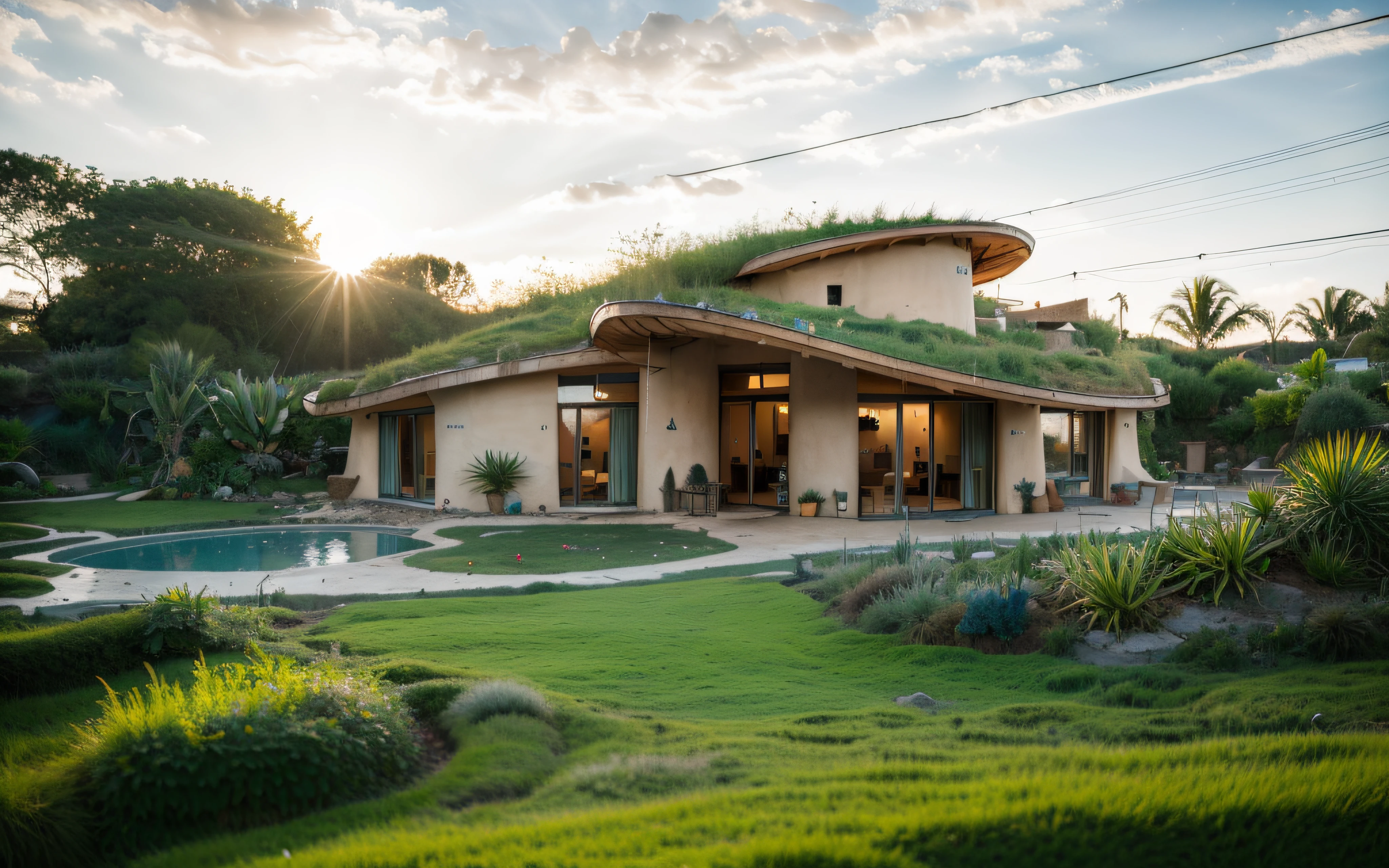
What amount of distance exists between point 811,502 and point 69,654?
13.9m

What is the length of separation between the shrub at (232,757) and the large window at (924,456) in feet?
48.0

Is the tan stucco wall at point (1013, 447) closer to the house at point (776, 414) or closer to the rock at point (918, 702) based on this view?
the house at point (776, 414)

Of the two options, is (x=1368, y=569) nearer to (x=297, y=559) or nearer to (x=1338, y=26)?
(x=1338, y=26)

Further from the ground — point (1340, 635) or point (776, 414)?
point (776, 414)

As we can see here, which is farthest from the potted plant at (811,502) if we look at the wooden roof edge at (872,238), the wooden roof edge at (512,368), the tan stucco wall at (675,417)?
the wooden roof edge at (872,238)

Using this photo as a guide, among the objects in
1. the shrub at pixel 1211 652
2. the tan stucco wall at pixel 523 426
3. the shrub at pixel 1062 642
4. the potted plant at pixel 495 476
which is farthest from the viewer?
the tan stucco wall at pixel 523 426

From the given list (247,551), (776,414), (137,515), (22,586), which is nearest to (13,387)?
(137,515)

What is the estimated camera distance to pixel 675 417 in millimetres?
17938

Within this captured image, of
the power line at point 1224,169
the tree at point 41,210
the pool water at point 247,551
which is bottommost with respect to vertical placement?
the pool water at point 247,551

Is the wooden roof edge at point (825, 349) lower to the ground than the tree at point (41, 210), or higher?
lower

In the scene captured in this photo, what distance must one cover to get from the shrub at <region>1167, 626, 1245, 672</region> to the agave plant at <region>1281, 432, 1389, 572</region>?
145 centimetres

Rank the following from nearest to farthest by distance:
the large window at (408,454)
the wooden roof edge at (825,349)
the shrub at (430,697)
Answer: the shrub at (430,697), the wooden roof edge at (825,349), the large window at (408,454)

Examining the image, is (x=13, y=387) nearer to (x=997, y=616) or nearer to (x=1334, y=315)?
(x=997, y=616)

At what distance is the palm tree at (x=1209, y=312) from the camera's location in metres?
37.0
